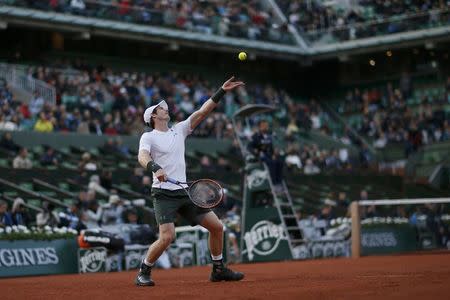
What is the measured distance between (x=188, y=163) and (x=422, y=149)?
437 inches

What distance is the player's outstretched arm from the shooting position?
1105cm

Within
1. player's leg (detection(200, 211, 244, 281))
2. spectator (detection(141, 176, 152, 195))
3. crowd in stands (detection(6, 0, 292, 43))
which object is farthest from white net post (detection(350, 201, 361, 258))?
crowd in stands (detection(6, 0, 292, 43))

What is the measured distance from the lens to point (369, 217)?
22156 mm

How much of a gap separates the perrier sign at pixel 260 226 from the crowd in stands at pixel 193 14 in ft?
41.7

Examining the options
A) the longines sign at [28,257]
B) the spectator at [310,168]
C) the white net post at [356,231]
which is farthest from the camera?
the spectator at [310,168]

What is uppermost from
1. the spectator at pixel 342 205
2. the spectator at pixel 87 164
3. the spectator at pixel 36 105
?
the spectator at pixel 36 105

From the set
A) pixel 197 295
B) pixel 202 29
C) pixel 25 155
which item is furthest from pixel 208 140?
pixel 197 295

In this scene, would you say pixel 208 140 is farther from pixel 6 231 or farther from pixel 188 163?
pixel 6 231

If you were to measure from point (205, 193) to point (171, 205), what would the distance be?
0.42 meters

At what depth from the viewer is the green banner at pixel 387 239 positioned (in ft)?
72.0

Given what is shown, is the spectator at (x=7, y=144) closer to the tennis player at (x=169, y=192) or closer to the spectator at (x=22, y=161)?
the spectator at (x=22, y=161)

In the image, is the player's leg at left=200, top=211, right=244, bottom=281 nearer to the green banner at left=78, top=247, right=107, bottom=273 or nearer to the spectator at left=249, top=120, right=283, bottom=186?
the green banner at left=78, top=247, right=107, bottom=273

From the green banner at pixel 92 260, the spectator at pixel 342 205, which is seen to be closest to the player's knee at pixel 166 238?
the green banner at pixel 92 260

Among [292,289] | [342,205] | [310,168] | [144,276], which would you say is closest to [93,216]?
[342,205]
